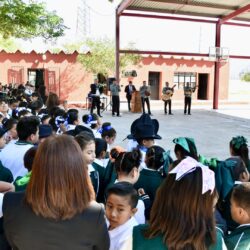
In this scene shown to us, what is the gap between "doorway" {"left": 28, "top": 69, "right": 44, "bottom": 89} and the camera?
790 inches

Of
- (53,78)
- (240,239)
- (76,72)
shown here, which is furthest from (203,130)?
(53,78)

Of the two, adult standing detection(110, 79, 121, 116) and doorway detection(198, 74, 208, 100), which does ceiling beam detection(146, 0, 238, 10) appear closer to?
adult standing detection(110, 79, 121, 116)

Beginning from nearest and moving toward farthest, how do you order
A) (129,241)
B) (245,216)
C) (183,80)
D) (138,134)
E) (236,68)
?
(129,241) → (245,216) → (138,134) → (183,80) → (236,68)

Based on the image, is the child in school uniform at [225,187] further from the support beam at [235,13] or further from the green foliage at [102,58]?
the green foliage at [102,58]

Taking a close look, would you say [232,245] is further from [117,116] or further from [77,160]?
[117,116]

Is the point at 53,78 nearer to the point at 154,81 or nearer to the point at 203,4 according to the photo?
the point at 154,81

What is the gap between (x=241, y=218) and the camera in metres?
1.91

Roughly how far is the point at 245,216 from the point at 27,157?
1431 millimetres

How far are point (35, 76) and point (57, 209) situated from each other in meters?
19.9

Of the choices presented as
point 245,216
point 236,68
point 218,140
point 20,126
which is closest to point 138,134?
point 20,126

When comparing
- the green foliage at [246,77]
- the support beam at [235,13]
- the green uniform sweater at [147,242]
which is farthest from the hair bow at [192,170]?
the green foliage at [246,77]

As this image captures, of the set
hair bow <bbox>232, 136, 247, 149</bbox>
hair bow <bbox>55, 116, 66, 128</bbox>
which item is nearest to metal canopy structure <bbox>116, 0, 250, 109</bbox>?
hair bow <bbox>55, 116, 66, 128</bbox>

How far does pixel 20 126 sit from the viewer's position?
322 centimetres

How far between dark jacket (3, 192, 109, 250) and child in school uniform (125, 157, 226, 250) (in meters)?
0.16
